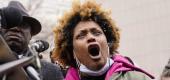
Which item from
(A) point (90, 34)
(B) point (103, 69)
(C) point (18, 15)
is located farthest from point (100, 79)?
(C) point (18, 15)

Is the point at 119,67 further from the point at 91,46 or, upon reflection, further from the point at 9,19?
the point at 9,19

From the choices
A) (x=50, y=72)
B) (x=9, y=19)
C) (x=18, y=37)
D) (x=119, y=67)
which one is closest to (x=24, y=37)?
(x=18, y=37)

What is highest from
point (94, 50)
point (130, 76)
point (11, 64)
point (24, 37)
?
point (11, 64)

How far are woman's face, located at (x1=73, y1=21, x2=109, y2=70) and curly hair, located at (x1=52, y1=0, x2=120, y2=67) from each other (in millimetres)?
129

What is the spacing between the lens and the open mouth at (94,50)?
3.62m

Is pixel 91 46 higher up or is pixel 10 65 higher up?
pixel 10 65

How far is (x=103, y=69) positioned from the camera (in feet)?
11.8

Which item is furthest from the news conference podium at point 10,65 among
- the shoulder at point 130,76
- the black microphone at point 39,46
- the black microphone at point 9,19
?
the shoulder at point 130,76

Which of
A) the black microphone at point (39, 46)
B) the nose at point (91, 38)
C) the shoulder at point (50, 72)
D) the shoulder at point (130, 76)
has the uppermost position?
the black microphone at point (39, 46)

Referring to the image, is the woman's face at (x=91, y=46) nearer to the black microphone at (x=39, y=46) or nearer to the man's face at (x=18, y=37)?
the man's face at (x=18, y=37)

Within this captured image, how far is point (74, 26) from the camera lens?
3990 mm

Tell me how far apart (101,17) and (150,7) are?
1851 centimetres

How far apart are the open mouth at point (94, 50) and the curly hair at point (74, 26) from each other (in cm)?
35

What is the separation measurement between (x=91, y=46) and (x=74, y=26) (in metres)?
0.42
